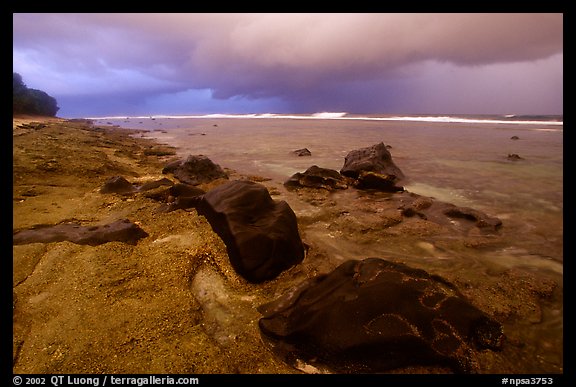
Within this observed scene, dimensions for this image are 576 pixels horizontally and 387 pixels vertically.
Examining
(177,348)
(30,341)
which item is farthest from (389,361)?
(30,341)

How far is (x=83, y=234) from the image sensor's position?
442 cm

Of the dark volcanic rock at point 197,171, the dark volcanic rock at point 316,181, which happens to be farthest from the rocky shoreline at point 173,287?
the dark volcanic rock at point 197,171

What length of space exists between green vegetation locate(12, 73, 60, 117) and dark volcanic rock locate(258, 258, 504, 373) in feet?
158

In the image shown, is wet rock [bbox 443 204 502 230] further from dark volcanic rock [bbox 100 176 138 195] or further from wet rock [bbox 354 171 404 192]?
dark volcanic rock [bbox 100 176 138 195]

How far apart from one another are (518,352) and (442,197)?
18.6ft

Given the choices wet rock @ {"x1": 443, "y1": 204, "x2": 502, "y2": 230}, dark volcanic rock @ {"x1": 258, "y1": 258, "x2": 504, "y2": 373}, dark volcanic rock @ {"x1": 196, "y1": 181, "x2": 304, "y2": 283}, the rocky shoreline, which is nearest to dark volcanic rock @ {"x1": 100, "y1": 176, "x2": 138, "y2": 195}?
the rocky shoreline

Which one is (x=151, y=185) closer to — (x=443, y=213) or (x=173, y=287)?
(x=173, y=287)

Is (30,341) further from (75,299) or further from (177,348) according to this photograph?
(177,348)

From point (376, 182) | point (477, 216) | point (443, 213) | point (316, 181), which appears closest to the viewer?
point (477, 216)

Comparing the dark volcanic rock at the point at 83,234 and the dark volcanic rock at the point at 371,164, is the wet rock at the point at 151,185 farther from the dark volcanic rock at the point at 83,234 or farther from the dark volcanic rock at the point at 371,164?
the dark volcanic rock at the point at 371,164

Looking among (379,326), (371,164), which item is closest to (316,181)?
(371,164)

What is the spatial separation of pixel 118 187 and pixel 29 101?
1929 inches

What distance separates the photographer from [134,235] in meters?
4.63

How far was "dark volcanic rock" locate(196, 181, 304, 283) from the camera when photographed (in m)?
3.89
